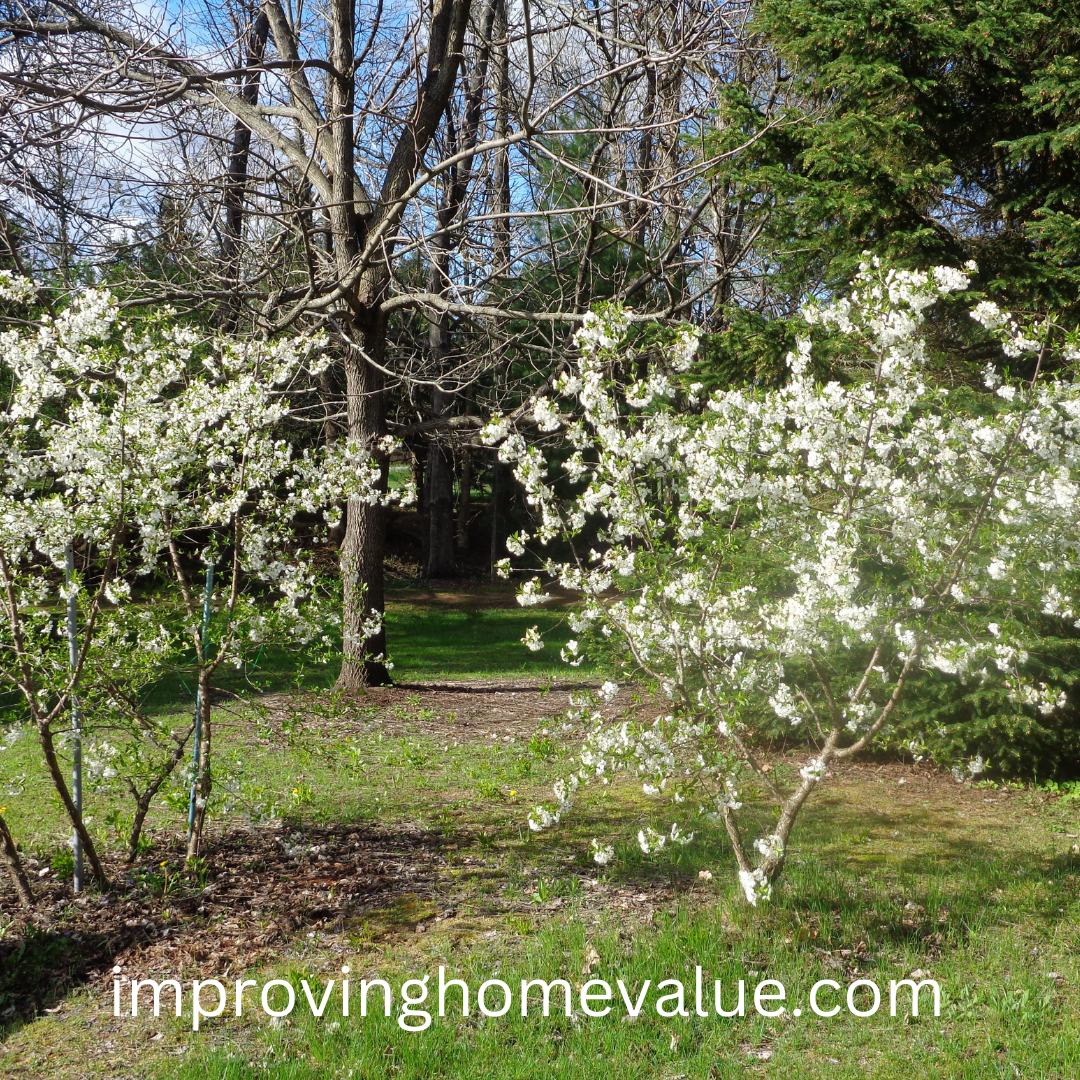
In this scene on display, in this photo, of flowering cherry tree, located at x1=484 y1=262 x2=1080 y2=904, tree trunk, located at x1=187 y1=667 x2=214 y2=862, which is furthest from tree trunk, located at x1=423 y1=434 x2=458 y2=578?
flowering cherry tree, located at x1=484 y1=262 x2=1080 y2=904

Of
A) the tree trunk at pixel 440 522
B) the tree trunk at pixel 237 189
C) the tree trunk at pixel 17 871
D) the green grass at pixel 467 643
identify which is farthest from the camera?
the tree trunk at pixel 440 522

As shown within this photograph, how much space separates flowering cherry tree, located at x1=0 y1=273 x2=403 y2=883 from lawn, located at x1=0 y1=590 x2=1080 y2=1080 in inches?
19.4

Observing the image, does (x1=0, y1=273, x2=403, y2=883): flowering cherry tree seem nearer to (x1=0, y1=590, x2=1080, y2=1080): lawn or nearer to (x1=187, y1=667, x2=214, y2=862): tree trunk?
(x1=187, y1=667, x2=214, y2=862): tree trunk

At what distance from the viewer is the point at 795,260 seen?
24.9ft

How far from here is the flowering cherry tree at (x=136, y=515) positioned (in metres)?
4.06

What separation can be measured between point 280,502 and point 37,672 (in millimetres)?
1398

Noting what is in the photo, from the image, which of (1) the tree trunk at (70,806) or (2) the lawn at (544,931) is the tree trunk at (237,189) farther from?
(2) the lawn at (544,931)

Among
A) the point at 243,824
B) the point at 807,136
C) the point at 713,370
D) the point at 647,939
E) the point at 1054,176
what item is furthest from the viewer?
the point at 713,370

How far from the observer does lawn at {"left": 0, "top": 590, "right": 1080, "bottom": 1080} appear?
10.2 feet

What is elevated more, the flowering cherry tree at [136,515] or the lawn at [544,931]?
the flowering cherry tree at [136,515]

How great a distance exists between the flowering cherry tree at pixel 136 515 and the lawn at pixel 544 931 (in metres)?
0.49

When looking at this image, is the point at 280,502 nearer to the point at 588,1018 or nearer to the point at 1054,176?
the point at 588,1018

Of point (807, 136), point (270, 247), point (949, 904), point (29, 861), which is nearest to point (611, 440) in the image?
point (949, 904)

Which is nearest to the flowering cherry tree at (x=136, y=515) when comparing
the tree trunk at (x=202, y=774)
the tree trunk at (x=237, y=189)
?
the tree trunk at (x=202, y=774)
